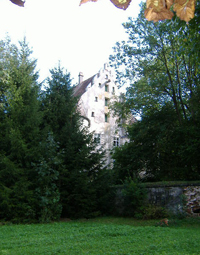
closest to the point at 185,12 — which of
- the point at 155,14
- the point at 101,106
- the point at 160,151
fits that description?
the point at 155,14

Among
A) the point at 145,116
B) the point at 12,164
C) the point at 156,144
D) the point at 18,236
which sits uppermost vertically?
the point at 145,116

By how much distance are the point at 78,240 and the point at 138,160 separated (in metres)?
13.1

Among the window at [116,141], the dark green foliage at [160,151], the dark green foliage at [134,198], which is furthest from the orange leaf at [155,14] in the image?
the window at [116,141]

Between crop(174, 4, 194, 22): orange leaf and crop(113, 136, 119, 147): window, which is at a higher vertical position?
crop(113, 136, 119, 147): window

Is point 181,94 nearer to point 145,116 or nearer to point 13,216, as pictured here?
point 145,116

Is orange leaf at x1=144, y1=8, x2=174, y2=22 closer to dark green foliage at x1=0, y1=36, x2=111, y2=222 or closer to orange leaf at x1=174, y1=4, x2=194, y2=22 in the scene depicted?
orange leaf at x1=174, y1=4, x2=194, y2=22

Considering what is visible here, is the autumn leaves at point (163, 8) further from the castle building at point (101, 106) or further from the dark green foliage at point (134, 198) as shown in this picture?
the castle building at point (101, 106)

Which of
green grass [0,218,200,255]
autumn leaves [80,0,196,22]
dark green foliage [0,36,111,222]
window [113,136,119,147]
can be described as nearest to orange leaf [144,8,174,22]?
autumn leaves [80,0,196,22]

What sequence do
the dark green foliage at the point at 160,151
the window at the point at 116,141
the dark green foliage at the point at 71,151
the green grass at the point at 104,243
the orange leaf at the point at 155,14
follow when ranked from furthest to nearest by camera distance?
the window at the point at 116,141, the dark green foliage at the point at 160,151, the dark green foliage at the point at 71,151, the green grass at the point at 104,243, the orange leaf at the point at 155,14

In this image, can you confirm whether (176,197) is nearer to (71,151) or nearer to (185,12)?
(71,151)

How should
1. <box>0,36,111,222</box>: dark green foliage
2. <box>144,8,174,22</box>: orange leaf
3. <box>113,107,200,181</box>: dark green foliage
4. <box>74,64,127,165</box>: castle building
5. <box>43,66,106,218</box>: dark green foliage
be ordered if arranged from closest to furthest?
1. <box>144,8,174,22</box>: orange leaf
2. <box>0,36,111,222</box>: dark green foliage
3. <box>43,66,106,218</box>: dark green foliage
4. <box>113,107,200,181</box>: dark green foliage
5. <box>74,64,127,165</box>: castle building

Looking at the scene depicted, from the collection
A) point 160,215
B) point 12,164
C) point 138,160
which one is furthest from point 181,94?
point 12,164

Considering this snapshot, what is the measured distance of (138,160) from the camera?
65.2 ft

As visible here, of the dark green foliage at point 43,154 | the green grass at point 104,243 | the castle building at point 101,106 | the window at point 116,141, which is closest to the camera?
the green grass at point 104,243
